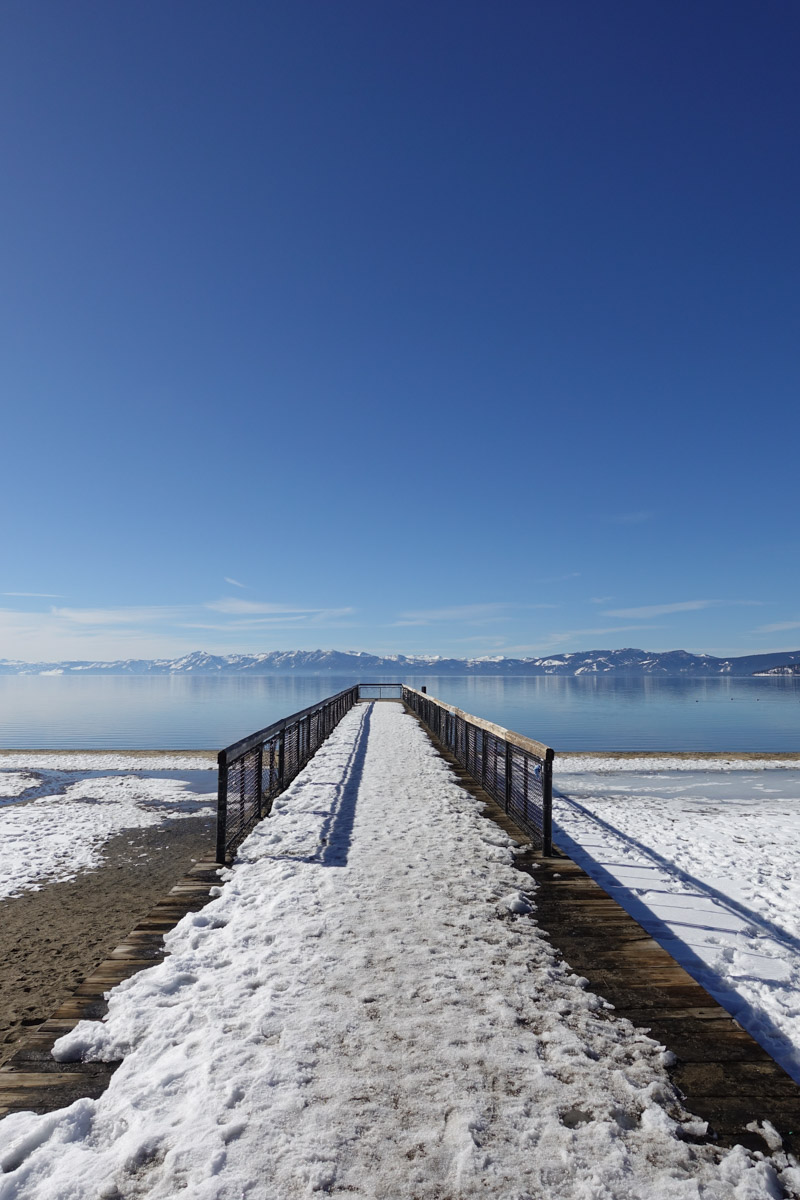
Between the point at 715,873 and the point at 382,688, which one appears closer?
the point at 715,873

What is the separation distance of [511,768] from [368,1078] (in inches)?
222

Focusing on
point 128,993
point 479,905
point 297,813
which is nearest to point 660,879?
point 479,905

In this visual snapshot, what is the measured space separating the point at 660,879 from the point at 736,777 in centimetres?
1435

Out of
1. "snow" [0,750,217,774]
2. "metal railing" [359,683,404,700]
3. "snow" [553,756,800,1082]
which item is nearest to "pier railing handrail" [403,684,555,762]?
"snow" [553,756,800,1082]

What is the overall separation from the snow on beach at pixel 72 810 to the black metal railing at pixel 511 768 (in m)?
6.41

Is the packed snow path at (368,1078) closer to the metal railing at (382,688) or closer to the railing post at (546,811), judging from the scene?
the railing post at (546,811)

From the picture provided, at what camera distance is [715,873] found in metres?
8.77

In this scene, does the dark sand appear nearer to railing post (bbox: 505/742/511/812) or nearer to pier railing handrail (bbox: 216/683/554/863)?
pier railing handrail (bbox: 216/683/554/863)

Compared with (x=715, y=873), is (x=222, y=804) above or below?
above

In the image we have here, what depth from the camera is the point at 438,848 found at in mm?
6711

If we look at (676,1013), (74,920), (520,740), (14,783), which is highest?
(520,740)

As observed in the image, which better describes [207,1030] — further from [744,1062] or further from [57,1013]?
[744,1062]

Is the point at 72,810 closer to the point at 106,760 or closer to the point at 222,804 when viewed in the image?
the point at 106,760

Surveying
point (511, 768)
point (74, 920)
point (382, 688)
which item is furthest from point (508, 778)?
point (382, 688)
